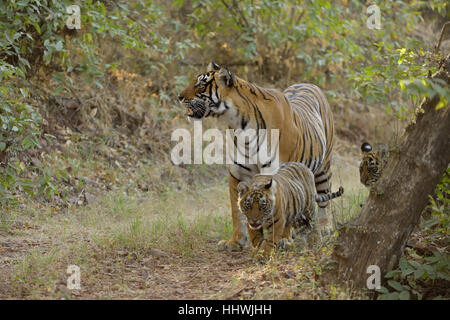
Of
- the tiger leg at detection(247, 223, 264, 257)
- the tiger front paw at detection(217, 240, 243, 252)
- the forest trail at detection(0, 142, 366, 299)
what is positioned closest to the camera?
the forest trail at detection(0, 142, 366, 299)

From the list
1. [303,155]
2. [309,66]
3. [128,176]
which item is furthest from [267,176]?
[309,66]

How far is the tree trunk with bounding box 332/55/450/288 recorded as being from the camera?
4043mm

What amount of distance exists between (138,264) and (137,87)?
6.00 metres

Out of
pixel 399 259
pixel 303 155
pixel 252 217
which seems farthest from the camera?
pixel 303 155

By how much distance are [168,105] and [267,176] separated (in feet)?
19.2

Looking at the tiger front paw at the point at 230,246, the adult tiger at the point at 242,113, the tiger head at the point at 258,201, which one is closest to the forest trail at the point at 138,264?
the tiger front paw at the point at 230,246

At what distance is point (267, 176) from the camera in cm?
531

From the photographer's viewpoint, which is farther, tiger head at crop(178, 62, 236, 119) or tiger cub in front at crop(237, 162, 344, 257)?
tiger head at crop(178, 62, 236, 119)

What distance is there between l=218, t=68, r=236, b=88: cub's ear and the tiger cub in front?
0.97 meters

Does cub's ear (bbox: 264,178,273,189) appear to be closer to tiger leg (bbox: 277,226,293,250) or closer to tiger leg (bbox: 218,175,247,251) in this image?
tiger leg (bbox: 277,226,293,250)

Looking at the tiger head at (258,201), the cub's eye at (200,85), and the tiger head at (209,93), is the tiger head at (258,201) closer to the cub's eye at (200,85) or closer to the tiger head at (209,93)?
the tiger head at (209,93)

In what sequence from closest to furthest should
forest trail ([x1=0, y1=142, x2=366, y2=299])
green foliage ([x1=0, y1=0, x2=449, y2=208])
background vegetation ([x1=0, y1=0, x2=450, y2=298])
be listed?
forest trail ([x1=0, y1=142, x2=366, y2=299])
background vegetation ([x1=0, y1=0, x2=450, y2=298])
green foliage ([x1=0, y1=0, x2=449, y2=208])

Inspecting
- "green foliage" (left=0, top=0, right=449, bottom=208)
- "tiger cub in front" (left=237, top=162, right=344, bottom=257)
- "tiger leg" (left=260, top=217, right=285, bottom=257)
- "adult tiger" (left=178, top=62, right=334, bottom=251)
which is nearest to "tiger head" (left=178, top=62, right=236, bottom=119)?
"adult tiger" (left=178, top=62, right=334, bottom=251)
